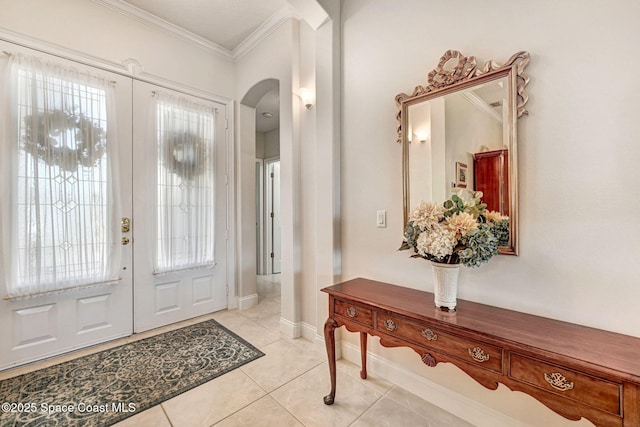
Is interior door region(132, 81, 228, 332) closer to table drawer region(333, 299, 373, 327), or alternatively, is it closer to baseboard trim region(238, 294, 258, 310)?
baseboard trim region(238, 294, 258, 310)

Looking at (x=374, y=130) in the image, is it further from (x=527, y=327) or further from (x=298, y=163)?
(x=527, y=327)

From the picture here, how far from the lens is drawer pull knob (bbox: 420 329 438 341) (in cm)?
131

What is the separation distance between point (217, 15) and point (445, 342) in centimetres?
343

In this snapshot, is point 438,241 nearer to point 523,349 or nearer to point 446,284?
point 446,284

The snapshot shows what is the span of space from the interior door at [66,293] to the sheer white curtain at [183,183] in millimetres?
282

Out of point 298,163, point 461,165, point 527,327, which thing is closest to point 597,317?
point 527,327

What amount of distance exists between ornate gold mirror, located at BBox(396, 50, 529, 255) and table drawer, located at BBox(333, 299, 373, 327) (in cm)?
68

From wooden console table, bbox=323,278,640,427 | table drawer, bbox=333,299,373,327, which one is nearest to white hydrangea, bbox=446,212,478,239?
wooden console table, bbox=323,278,640,427

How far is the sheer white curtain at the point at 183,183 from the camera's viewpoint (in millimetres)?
2793

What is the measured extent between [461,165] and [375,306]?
98cm

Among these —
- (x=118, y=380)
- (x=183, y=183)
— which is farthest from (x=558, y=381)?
(x=183, y=183)

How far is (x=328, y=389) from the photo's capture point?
1.87 meters

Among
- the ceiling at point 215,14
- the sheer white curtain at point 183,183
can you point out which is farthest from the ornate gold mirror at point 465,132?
the sheer white curtain at point 183,183

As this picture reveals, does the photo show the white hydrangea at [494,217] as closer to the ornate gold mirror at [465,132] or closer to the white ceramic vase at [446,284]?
the ornate gold mirror at [465,132]
